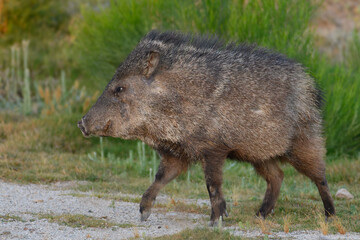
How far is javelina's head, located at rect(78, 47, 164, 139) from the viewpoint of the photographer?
5.12m

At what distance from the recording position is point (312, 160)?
18.1 feet

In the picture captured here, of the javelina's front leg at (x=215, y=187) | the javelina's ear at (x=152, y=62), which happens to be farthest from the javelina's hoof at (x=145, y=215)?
the javelina's ear at (x=152, y=62)

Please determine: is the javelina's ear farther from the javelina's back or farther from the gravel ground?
the gravel ground

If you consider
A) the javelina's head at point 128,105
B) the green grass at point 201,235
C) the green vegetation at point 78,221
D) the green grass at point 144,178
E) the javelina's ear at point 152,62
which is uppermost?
the javelina's ear at point 152,62

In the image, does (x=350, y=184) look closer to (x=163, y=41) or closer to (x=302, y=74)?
(x=302, y=74)

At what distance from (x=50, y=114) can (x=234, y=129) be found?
5.87 m

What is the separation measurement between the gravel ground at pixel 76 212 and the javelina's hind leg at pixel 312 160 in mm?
833

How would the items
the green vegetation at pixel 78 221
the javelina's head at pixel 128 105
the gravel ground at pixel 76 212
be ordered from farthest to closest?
the javelina's head at pixel 128 105
the green vegetation at pixel 78 221
the gravel ground at pixel 76 212

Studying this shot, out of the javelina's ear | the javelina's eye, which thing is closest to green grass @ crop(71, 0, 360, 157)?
the javelina's ear

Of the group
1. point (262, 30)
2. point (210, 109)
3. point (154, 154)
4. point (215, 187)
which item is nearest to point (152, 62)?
point (210, 109)

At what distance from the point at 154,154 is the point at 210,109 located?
267 cm

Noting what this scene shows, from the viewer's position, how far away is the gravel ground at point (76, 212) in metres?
4.50

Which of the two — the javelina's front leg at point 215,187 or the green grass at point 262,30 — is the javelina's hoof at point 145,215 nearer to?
the javelina's front leg at point 215,187

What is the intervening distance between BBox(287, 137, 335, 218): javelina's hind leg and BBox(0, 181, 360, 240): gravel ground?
0.83 metres
